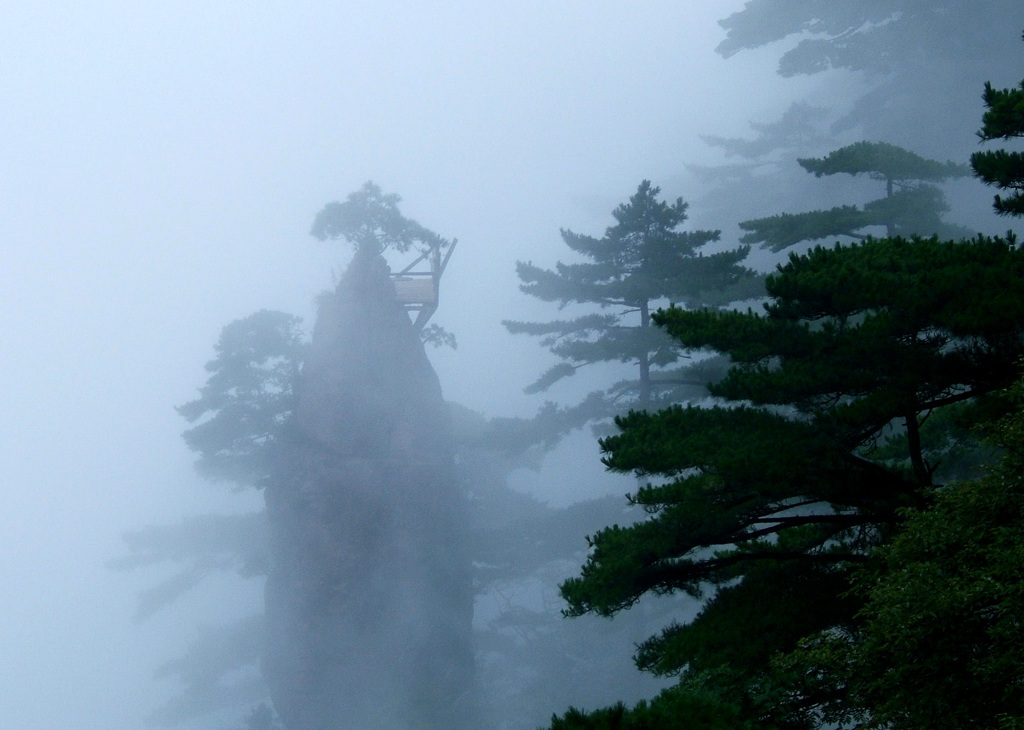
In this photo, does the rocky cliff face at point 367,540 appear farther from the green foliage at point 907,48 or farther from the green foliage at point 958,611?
the green foliage at point 958,611

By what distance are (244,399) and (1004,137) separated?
90.0 ft

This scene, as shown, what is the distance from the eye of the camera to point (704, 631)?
30.6 ft

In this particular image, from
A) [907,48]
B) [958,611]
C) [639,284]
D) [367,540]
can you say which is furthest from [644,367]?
[907,48]

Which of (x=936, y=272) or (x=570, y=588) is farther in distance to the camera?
(x=570, y=588)

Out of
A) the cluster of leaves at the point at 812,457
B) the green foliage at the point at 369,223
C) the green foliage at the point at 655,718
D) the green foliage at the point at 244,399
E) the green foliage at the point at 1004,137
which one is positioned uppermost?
the green foliage at the point at 369,223

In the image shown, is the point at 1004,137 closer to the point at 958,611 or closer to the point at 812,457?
the point at 812,457

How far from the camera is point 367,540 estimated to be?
2709 centimetres

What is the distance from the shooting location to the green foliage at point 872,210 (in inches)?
703

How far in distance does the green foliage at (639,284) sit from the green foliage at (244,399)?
10.5m

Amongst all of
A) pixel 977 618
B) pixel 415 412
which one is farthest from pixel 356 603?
pixel 977 618

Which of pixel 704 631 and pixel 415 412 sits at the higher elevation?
pixel 415 412

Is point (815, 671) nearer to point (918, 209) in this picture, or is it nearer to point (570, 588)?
point (570, 588)

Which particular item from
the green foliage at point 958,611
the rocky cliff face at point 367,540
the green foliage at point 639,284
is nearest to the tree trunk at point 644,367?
the green foliage at point 639,284

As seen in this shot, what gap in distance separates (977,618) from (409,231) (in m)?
27.1
